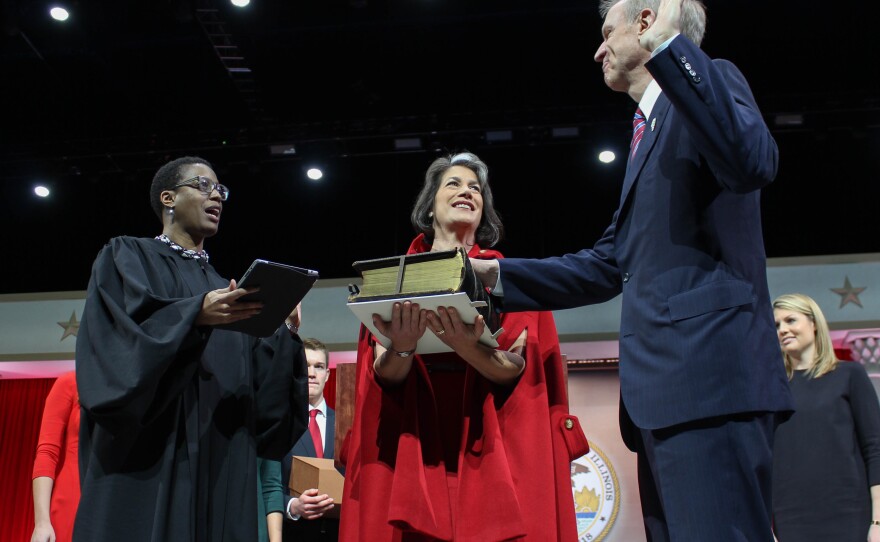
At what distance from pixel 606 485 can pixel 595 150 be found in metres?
2.88

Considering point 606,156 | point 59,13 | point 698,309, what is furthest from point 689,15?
point 59,13

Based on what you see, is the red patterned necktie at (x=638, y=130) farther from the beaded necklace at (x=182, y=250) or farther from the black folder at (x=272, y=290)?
the beaded necklace at (x=182, y=250)

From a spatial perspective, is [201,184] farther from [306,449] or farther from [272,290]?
[306,449]

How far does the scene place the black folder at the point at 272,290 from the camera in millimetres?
2328

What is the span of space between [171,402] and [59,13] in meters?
5.23

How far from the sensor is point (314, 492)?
370 cm

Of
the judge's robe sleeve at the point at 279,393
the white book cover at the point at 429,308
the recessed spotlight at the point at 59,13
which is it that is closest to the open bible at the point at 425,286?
the white book cover at the point at 429,308

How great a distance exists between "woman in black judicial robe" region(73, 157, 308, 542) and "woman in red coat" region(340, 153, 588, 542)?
32 cm

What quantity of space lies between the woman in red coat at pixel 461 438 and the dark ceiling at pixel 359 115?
4488 mm

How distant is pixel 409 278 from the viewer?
221 cm

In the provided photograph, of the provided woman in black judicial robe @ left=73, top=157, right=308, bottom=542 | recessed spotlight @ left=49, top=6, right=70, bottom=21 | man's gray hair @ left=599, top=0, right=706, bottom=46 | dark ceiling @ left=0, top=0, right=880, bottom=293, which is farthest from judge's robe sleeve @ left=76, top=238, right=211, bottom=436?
recessed spotlight @ left=49, top=6, right=70, bottom=21

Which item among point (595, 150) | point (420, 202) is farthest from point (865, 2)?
point (420, 202)

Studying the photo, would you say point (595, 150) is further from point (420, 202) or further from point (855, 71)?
point (420, 202)

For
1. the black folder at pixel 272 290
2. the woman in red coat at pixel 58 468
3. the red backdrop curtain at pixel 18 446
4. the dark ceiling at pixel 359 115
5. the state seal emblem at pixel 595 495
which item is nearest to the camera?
the black folder at pixel 272 290
